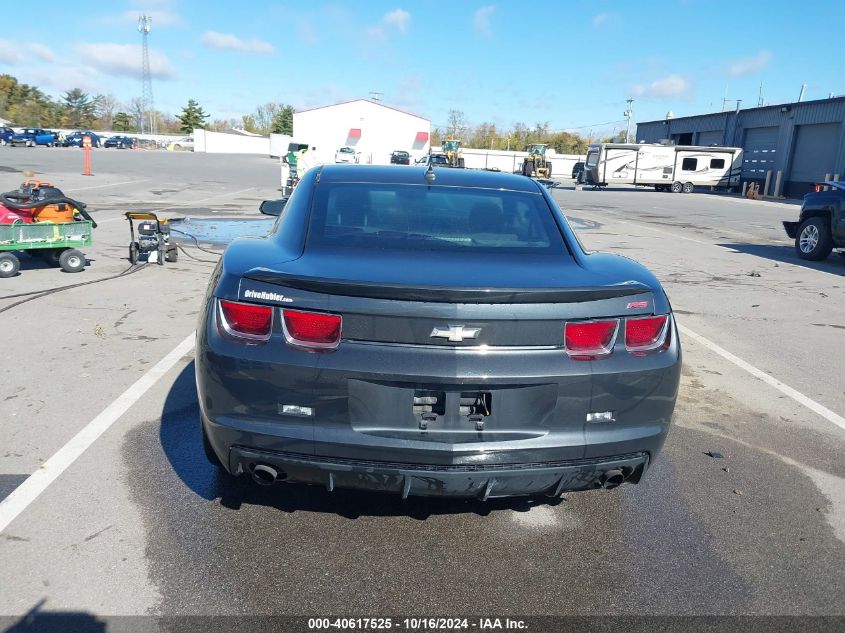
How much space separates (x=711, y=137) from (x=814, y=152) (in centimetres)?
1359

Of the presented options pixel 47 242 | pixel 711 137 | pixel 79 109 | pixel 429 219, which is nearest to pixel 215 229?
pixel 47 242

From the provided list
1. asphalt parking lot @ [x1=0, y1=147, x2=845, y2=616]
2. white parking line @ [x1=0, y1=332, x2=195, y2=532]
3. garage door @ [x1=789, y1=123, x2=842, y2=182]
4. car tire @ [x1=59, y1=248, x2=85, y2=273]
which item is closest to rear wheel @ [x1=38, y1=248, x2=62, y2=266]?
car tire @ [x1=59, y1=248, x2=85, y2=273]

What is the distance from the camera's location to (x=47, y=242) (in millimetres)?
8195

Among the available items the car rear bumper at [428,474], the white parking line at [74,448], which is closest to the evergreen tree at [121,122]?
the white parking line at [74,448]

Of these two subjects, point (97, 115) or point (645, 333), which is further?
point (97, 115)

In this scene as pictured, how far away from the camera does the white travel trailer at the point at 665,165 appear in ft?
144

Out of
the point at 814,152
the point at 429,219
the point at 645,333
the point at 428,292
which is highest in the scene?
the point at 814,152

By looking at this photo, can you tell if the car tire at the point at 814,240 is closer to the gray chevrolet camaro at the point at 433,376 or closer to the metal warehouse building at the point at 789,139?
the gray chevrolet camaro at the point at 433,376

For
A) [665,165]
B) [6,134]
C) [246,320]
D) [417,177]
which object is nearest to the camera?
[246,320]

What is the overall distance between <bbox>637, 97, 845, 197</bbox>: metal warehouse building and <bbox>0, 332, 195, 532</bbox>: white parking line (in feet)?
131

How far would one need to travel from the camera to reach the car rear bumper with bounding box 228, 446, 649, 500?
2.66 meters

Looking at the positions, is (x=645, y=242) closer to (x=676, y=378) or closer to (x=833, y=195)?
(x=833, y=195)

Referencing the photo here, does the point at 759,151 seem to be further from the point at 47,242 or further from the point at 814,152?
the point at 47,242

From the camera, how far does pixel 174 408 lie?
447 cm
